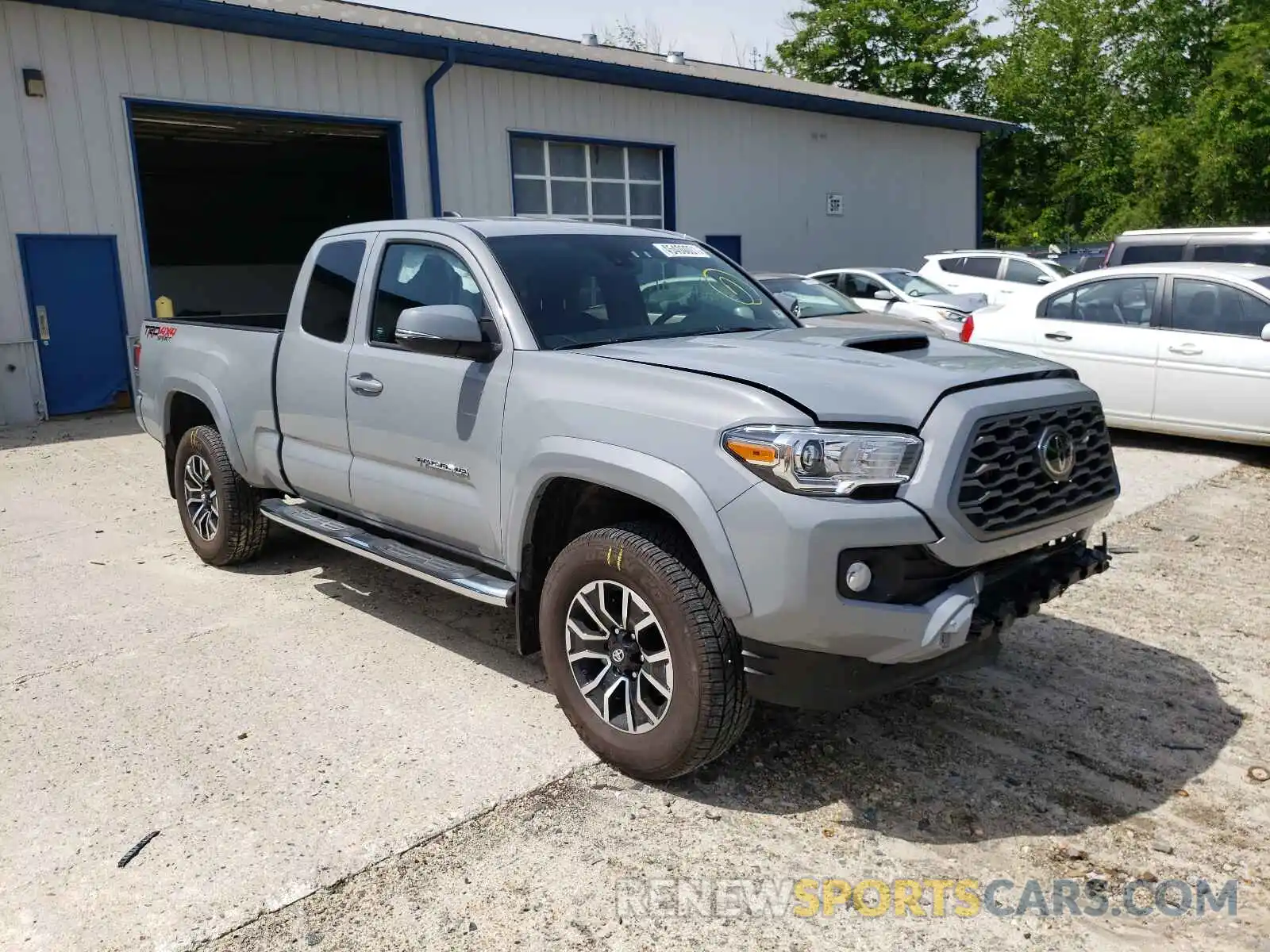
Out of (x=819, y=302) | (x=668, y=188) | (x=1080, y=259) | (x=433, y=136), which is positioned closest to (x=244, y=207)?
(x=668, y=188)

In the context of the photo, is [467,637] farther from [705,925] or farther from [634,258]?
[705,925]

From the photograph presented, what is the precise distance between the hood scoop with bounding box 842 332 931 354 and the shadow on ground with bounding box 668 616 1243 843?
144 centimetres

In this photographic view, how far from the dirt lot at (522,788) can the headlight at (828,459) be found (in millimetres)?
1140

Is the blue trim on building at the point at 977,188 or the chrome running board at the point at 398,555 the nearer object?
the chrome running board at the point at 398,555

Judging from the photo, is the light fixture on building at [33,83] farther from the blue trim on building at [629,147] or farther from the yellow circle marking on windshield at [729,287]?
the yellow circle marking on windshield at [729,287]

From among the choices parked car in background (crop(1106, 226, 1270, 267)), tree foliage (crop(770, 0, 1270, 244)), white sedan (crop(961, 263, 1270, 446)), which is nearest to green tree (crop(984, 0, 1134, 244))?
tree foliage (crop(770, 0, 1270, 244))

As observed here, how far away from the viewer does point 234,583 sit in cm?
611

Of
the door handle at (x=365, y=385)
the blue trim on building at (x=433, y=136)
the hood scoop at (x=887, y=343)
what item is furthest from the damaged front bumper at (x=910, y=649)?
the blue trim on building at (x=433, y=136)

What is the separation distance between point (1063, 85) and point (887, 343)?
4637 cm

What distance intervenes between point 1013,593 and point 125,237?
12395 millimetres

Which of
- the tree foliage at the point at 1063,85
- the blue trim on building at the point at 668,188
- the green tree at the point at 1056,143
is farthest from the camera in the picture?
the green tree at the point at 1056,143

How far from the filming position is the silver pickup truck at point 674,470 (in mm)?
3219

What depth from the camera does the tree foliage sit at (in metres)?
38.2

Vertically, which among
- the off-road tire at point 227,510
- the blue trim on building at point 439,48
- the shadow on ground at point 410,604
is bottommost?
the shadow on ground at point 410,604
